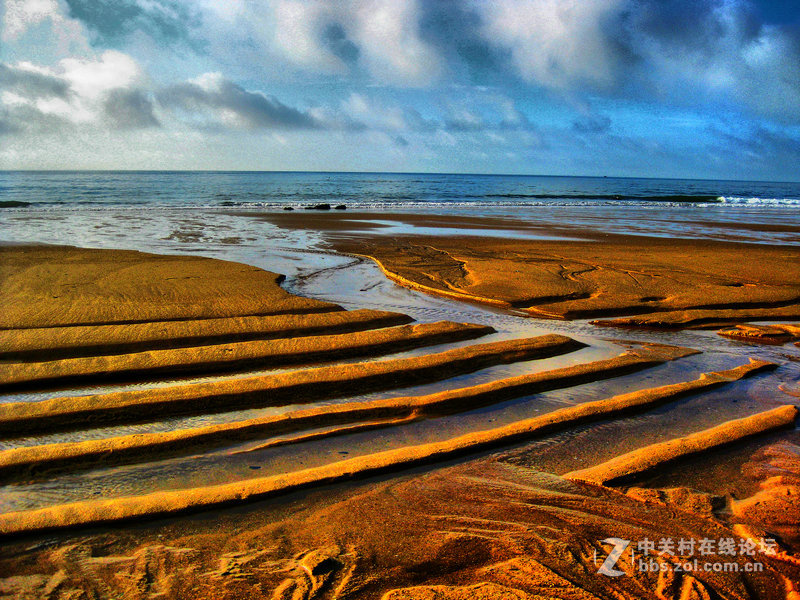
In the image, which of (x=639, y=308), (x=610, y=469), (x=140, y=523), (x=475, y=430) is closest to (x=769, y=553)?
(x=610, y=469)

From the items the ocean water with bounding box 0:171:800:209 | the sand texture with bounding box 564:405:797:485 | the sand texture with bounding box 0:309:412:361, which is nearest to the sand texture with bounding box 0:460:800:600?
the sand texture with bounding box 564:405:797:485

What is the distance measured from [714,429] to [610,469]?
1.09m

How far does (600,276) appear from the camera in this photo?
890cm

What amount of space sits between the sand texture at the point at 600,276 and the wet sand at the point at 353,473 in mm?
1300

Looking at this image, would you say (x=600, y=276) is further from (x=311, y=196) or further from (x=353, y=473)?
(x=311, y=196)

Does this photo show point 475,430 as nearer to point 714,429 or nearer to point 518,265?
point 714,429

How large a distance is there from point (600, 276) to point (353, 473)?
7.24 m

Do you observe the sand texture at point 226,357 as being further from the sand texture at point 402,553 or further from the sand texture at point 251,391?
the sand texture at point 402,553

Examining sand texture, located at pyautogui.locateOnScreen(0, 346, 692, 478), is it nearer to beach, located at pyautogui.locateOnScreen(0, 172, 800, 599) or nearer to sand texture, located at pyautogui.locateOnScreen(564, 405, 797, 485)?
beach, located at pyautogui.locateOnScreen(0, 172, 800, 599)

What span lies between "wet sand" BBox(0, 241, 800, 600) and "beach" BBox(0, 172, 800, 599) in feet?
0.04

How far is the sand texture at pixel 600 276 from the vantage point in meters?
6.98

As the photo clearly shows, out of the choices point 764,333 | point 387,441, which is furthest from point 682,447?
point 764,333

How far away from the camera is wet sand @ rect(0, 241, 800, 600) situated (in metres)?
2.12

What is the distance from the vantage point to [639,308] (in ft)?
22.6
